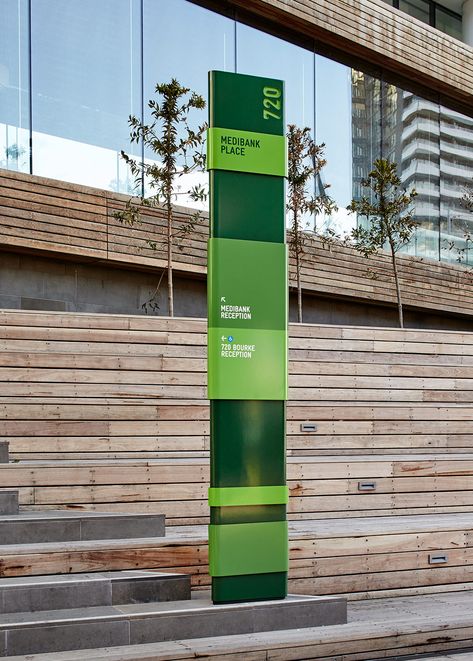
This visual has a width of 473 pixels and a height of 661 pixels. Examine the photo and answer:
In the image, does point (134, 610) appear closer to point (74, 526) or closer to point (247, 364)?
point (74, 526)

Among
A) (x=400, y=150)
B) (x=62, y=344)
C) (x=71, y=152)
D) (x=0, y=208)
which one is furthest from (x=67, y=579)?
(x=400, y=150)

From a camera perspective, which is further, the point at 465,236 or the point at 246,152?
the point at 465,236

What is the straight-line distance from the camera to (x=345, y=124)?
13547 mm

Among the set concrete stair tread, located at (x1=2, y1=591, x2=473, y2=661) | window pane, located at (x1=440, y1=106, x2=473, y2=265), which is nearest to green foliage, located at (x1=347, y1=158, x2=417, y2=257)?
window pane, located at (x1=440, y1=106, x2=473, y2=265)

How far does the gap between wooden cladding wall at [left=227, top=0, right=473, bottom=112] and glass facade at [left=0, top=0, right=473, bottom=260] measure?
311 mm

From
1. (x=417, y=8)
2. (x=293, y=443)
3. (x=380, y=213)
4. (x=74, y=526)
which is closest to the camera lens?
(x=74, y=526)

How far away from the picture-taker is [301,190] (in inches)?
445

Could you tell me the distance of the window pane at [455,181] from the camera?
593 inches

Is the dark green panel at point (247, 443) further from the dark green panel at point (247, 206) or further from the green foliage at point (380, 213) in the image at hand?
the green foliage at point (380, 213)

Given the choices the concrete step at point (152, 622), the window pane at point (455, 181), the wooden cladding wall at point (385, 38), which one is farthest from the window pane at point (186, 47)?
the concrete step at point (152, 622)

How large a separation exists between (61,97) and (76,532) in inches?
247

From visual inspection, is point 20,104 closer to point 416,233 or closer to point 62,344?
point 62,344

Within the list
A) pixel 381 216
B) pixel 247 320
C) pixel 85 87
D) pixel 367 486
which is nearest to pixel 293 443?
pixel 367 486

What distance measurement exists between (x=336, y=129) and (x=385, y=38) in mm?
1638
